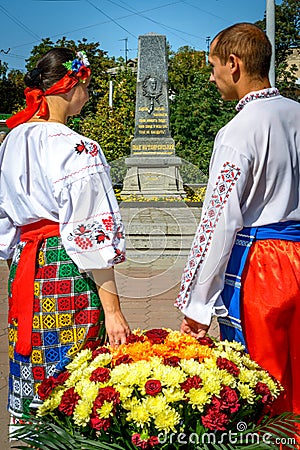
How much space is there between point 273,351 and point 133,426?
2.41ft

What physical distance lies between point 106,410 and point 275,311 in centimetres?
79

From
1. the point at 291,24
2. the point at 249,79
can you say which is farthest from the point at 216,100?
the point at 249,79

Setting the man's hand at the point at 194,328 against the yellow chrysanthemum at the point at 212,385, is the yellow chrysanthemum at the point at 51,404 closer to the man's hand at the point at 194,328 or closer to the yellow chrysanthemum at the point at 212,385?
the yellow chrysanthemum at the point at 212,385

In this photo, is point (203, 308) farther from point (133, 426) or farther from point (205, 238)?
point (133, 426)

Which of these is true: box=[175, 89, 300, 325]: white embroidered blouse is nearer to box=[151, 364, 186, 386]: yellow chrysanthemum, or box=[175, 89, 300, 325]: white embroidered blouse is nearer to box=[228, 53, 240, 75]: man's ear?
box=[228, 53, 240, 75]: man's ear

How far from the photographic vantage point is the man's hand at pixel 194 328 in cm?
245

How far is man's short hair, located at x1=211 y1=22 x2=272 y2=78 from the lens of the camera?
96.6 inches

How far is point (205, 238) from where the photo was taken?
7.95 feet

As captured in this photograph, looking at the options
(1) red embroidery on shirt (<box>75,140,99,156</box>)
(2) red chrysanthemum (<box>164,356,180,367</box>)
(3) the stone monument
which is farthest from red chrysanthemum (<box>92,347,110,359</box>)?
(3) the stone monument

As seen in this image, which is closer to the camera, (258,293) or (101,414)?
(101,414)

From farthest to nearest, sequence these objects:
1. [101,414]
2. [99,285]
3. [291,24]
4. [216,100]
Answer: [291,24], [216,100], [99,285], [101,414]

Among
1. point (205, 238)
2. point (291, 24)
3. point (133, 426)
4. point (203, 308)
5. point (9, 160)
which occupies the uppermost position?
point (291, 24)

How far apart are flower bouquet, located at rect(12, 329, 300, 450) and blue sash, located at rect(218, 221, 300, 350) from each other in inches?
14.4

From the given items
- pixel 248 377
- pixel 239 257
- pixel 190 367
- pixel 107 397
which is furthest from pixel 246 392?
pixel 239 257
